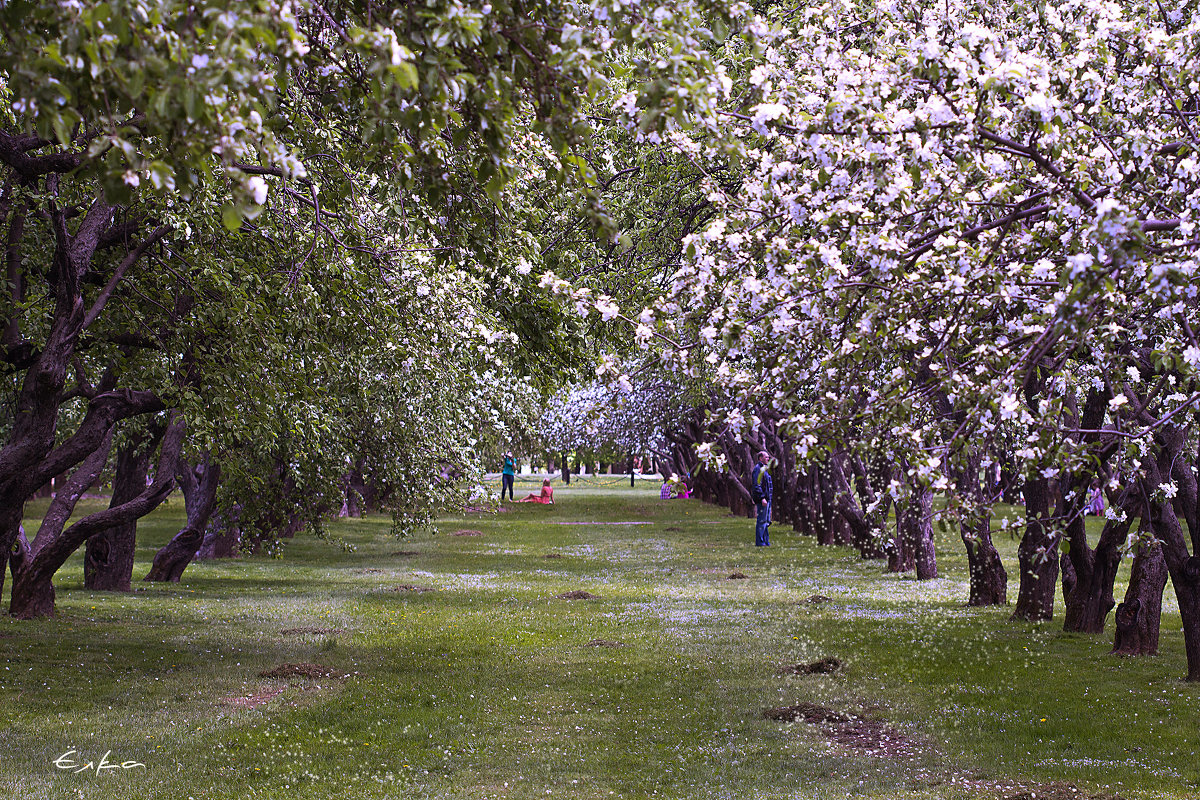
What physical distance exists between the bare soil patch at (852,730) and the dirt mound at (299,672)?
18.3 feet

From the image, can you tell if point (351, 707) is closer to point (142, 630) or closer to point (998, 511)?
point (142, 630)

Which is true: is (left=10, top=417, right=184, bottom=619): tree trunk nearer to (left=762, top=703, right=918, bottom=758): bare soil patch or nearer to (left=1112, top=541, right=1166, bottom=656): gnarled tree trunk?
(left=762, top=703, right=918, bottom=758): bare soil patch

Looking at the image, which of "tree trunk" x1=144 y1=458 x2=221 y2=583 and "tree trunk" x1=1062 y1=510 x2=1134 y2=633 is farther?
"tree trunk" x1=144 y1=458 x2=221 y2=583

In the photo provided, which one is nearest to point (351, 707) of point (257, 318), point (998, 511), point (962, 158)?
point (257, 318)

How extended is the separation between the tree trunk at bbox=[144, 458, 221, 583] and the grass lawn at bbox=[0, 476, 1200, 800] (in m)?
1.59

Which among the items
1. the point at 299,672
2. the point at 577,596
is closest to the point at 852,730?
the point at 299,672

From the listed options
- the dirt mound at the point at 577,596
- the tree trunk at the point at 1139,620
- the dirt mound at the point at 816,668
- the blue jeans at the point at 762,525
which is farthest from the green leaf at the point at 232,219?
the blue jeans at the point at 762,525

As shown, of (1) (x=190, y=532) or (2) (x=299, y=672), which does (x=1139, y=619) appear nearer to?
(2) (x=299, y=672)

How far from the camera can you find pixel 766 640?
1697cm

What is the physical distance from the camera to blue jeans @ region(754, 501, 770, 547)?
35000 millimetres

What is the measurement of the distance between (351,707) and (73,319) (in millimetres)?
5015

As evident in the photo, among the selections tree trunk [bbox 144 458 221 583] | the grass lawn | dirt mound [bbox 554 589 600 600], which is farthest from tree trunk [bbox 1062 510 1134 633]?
tree trunk [bbox 144 458 221 583]

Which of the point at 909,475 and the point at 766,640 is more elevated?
the point at 909,475

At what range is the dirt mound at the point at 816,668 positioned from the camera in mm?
14336
